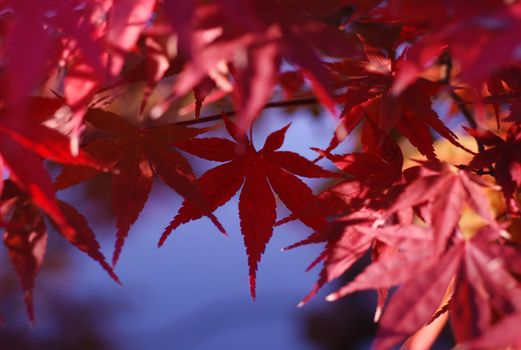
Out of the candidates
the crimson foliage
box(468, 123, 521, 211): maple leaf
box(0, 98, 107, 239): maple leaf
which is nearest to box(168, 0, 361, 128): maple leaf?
the crimson foliage

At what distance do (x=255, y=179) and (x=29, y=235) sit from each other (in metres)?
0.27

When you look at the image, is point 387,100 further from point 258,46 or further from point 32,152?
point 32,152

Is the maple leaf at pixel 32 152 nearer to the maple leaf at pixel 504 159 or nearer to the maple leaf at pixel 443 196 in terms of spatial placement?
the maple leaf at pixel 443 196

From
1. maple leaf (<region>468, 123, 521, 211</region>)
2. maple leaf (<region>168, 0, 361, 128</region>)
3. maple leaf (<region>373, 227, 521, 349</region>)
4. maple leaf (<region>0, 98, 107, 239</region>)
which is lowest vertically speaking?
maple leaf (<region>373, 227, 521, 349</region>)

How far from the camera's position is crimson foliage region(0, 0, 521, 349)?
42 cm

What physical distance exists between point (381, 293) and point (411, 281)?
157 millimetres

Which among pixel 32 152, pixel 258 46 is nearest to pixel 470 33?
pixel 258 46

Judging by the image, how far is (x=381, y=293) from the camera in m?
0.63

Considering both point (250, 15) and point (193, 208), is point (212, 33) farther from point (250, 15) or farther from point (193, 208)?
point (193, 208)

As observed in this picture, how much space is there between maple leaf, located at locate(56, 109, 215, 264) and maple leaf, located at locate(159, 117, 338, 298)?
0.12ft

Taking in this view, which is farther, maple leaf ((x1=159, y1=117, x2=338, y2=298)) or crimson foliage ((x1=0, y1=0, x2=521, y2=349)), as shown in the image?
maple leaf ((x1=159, y1=117, x2=338, y2=298))

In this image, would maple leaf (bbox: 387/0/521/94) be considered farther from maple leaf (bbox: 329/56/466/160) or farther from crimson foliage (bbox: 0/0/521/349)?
maple leaf (bbox: 329/56/466/160)

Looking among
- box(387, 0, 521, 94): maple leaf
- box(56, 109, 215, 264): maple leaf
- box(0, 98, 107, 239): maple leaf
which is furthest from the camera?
box(56, 109, 215, 264): maple leaf

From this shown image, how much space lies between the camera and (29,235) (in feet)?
1.94
